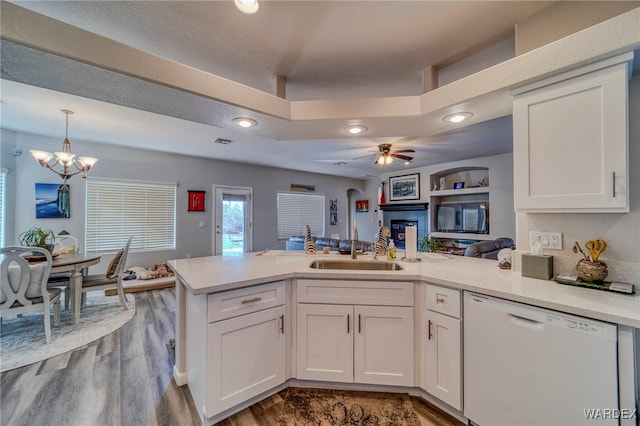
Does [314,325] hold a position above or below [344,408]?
above

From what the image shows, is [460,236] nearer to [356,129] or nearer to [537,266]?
[537,266]

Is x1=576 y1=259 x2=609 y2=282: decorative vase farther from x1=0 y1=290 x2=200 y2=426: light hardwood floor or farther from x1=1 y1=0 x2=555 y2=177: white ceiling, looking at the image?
x1=0 y1=290 x2=200 y2=426: light hardwood floor

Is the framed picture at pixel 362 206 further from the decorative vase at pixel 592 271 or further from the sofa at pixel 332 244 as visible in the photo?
the decorative vase at pixel 592 271

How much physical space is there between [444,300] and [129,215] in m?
5.64

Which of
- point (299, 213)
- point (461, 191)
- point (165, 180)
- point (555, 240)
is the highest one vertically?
point (165, 180)

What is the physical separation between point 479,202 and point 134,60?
6190 millimetres

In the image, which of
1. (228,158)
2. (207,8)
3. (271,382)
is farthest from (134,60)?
(228,158)

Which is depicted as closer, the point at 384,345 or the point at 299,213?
the point at 384,345

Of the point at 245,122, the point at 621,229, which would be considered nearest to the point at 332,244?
the point at 245,122

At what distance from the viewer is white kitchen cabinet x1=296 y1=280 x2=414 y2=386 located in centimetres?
183

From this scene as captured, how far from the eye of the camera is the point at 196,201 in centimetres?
561

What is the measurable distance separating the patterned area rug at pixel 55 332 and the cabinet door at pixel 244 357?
2.06 meters

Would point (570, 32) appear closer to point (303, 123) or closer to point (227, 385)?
point (303, 123)

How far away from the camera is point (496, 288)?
1.44 m
